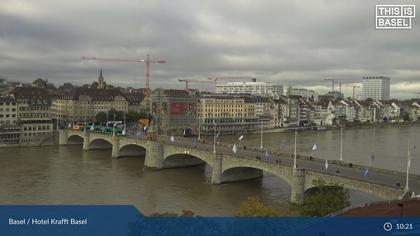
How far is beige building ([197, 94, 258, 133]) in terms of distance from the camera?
363 feet

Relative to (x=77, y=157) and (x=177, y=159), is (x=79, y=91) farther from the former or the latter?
(x=177, y=159)

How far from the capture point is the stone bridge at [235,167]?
2834 centimetres

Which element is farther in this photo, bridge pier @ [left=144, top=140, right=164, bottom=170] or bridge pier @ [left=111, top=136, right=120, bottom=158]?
bridge pier @ [left=111, top=136, right=120, bottom=158]

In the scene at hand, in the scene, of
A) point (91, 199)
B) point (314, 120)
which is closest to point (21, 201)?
point (91, 199)

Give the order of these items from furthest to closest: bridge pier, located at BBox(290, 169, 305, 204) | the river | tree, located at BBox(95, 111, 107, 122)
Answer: tree, located at BBox(95, 111, 107, 122)
the river
bridge pier, located at BBox(290, 169, 305, 204)

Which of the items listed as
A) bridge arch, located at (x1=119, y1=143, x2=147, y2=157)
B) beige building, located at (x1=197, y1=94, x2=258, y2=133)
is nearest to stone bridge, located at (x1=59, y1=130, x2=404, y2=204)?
bridge arch, located at (x1=119, y1=143, x2=147, y2=157)

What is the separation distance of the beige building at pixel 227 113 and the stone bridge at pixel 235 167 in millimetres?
45735

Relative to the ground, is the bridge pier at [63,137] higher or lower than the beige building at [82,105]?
lower

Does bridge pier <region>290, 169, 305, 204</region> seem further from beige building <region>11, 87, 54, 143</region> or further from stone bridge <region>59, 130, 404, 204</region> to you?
beige building <region>11, 87, 54, 143</region>

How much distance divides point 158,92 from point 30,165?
58282 millimetres

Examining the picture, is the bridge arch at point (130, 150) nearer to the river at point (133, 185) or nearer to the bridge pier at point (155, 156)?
the river at point (133, 185)

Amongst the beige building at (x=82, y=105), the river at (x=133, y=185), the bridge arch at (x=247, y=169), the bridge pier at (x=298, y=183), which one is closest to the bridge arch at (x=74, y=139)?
the river at (x=133, y=185)

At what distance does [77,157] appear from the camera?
195 feet

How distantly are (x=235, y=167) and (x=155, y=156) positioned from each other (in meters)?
12.2
